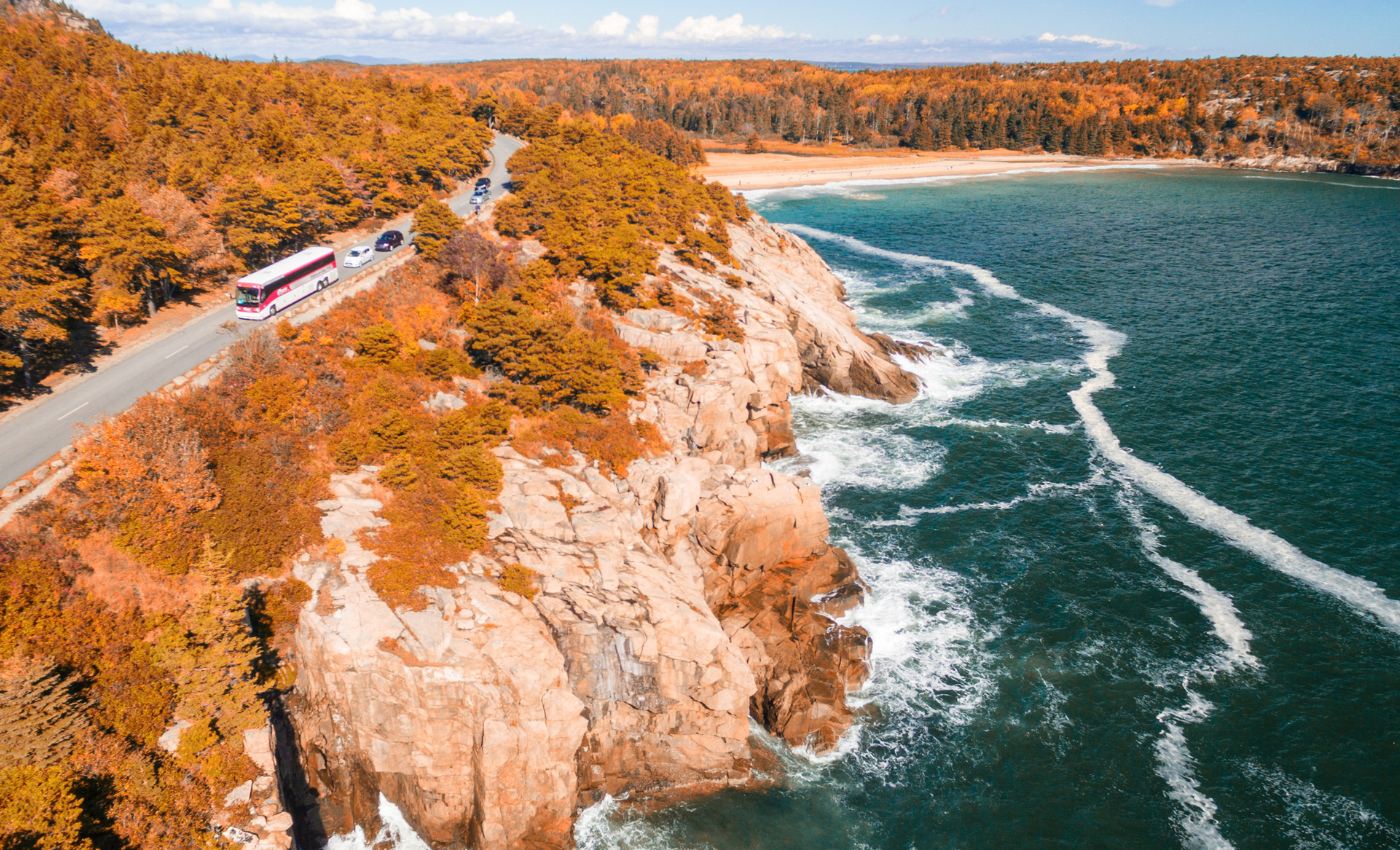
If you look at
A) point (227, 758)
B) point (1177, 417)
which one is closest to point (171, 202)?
point (227, 758)

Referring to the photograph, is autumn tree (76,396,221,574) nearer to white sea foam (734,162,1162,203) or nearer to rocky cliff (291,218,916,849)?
rocky cliff (291,218,916,849)

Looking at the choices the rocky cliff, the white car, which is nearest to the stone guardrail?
the white car

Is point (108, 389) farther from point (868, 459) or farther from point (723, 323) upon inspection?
point (868, 459)

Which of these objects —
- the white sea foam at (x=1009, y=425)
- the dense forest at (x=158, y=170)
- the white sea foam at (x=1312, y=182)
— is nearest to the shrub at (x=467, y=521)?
the dense forest at (x=158, y=170)

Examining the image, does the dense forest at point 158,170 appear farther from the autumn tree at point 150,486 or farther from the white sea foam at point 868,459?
the white sea foam at point 868,459

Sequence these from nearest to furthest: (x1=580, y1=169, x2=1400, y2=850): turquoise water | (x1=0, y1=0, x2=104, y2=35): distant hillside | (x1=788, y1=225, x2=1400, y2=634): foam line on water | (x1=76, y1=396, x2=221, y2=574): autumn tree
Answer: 1. (x1=76, y1=396, x2=221, y2=574): autumn tree
2. (x1=580, y1=169, x2=1400, y2=850): turquoise water
3. (x1=788, y1=225, x2=1400, y2=634): foam line on water
4. (x1=0, y1=0, x2=104, y2=35): distant hillside

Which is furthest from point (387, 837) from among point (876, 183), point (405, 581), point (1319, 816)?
point (876, 183)

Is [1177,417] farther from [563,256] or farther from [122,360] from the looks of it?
[122,360]
